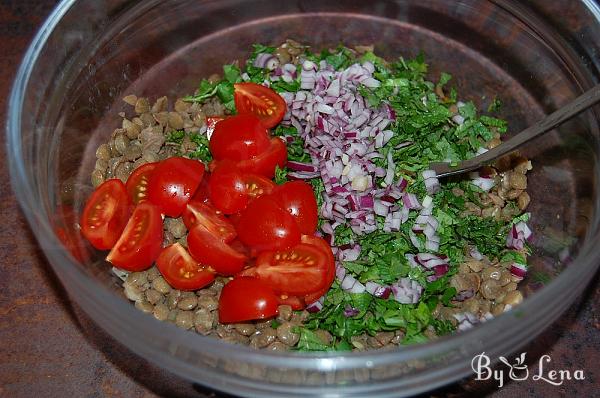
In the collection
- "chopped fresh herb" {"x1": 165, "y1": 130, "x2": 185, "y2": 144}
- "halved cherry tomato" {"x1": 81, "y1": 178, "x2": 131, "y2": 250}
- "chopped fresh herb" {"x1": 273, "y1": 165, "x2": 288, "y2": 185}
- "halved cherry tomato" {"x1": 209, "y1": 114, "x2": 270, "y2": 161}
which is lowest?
"halved cherry tomato" {"x1": 81, "y1": 178, "x2": 131, "y2": 250}

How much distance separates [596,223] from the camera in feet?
5.60

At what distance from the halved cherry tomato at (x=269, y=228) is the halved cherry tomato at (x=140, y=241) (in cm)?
23

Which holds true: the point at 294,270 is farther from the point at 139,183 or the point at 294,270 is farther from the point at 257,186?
the point at 139,183

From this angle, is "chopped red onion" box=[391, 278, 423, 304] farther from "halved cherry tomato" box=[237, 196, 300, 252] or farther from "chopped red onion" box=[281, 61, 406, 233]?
"halved cherry tomato" box=[237, 196, 300, 252]

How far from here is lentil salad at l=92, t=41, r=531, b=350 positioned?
5.68 feet

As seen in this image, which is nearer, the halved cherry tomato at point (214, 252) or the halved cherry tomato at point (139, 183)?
the halved cherry tomato at point (214, 252)

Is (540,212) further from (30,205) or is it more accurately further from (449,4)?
(30,205)

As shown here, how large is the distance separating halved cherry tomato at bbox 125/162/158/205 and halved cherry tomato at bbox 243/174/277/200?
0.28 metres

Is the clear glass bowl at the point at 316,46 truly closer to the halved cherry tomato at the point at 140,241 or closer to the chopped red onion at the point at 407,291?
the halved cherry tomato at the point at 140,241

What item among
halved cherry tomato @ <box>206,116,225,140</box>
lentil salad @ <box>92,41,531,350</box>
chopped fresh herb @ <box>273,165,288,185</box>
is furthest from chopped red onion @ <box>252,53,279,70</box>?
chopped fresh herb @ <box>273,165,288,185</box>

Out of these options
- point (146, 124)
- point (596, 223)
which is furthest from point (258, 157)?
point (596, 223)

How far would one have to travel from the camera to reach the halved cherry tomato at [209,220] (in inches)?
69.4

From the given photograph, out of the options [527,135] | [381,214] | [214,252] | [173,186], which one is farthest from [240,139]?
[527,135]

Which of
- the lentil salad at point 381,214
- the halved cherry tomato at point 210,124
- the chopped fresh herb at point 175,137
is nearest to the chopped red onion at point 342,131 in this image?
the lentil salad at point 381,214
